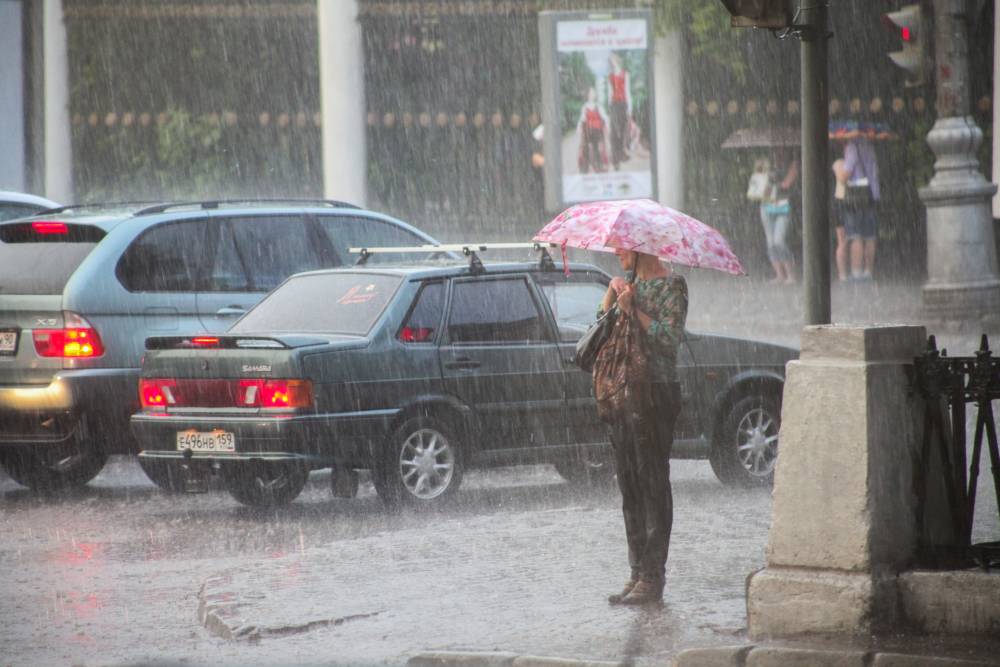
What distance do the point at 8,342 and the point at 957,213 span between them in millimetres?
10619

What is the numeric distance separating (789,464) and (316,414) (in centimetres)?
433

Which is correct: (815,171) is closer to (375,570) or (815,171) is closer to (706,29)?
(375,570)

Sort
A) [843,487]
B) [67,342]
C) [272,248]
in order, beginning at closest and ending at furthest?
[843,487] → [67,342] → [272,248]

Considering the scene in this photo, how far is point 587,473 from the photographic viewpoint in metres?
12.9

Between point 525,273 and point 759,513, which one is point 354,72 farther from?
point 759,513

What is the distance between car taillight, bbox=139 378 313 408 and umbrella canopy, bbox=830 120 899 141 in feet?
51.7

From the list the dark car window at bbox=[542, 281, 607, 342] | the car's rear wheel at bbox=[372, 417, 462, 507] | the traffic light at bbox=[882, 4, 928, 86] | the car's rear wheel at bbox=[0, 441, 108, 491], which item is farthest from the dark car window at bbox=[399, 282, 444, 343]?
the traffic light at bbox=[882, 4, 928, 86]

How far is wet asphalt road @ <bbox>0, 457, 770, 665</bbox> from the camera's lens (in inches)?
298

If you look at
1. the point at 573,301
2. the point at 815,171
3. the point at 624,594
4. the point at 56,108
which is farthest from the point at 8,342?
the point at 56,108

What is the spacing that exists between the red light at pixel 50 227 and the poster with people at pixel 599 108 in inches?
321

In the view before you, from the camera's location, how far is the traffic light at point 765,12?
823 centimetres

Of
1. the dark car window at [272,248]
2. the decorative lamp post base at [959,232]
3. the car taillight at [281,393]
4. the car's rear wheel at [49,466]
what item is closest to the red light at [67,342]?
the car's rear wheel at [49,466]

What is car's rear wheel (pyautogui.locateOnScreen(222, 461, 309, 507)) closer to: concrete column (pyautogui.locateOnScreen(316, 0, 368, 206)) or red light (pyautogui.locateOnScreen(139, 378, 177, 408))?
red light (pyautogui.locateOnScreen(139, 378, 177, 408))

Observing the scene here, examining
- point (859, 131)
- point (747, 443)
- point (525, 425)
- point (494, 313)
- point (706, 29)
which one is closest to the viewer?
point (525, 425)
